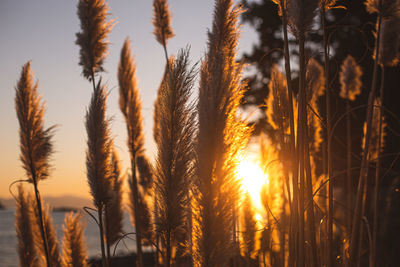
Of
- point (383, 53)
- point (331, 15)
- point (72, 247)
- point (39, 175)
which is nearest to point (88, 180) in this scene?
point (39, 175)

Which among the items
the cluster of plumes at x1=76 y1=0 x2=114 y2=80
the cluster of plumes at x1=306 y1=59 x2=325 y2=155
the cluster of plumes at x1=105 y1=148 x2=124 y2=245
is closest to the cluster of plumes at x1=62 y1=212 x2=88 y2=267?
the cluster of plumes at x1=105 y1=148 x2=124 y2=245

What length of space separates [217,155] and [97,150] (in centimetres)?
122

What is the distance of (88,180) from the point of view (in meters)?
2.23

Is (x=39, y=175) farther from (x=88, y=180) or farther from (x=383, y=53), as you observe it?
(x=383, y=53)

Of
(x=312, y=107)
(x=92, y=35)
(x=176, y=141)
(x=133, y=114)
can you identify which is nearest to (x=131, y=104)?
(x=133, y=114)

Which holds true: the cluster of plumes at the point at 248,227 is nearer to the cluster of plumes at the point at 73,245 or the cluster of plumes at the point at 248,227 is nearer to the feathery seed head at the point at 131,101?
the feathery seed head at the point at 131,101

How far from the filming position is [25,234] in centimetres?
330

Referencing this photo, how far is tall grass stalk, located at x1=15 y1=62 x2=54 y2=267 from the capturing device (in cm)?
258

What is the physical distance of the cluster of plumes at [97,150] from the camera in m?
2.21

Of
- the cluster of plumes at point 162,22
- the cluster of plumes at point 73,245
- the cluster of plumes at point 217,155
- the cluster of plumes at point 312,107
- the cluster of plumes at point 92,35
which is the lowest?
the cluster of plumes at point 73,245

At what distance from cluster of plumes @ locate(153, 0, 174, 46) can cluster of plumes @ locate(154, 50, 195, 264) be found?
2365 millimetres

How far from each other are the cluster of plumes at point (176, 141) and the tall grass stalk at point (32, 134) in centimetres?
152

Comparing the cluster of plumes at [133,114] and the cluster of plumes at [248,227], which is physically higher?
the cluster of plumes at [133,114]

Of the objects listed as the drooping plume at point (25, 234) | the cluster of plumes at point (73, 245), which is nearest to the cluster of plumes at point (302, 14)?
the cluster of plumes at point (73, 245)
